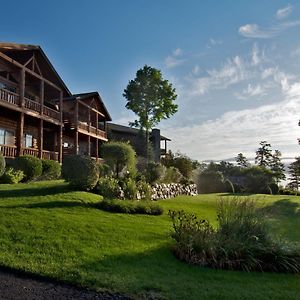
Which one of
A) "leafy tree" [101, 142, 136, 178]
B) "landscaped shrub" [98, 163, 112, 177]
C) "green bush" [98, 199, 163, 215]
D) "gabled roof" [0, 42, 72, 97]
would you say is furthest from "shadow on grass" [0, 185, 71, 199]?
"gabled roof" [0, 42, 72, 97]

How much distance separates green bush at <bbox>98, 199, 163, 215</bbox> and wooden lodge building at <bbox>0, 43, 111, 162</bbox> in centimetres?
1002

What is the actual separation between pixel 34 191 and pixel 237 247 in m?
7.98

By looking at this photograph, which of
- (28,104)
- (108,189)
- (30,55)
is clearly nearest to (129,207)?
(108,189)

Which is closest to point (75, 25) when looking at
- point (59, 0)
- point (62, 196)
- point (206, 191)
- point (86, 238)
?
point (59, 0)

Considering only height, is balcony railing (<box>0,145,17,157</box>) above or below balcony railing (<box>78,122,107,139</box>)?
below

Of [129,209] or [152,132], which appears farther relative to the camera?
[152,132]

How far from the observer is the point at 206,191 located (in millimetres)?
29312

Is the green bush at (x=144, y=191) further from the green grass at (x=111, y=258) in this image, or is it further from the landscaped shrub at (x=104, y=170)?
the green grass at (x=111, y=258)

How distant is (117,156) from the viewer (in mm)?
17312

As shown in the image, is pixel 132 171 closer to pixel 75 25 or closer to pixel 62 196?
pixel 62 196

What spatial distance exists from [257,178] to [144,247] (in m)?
26.1

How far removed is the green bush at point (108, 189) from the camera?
12.8 metres

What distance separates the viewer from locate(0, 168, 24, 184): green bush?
50.1ft

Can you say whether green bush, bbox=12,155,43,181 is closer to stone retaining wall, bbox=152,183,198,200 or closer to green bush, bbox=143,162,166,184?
green bush, bbox=143,162,166,184
